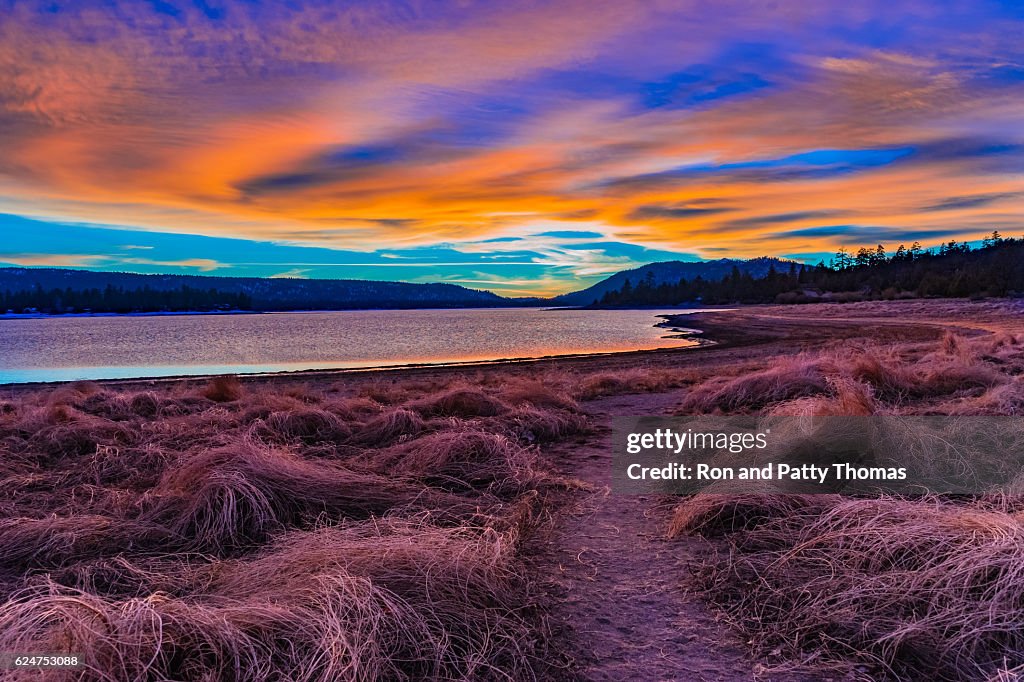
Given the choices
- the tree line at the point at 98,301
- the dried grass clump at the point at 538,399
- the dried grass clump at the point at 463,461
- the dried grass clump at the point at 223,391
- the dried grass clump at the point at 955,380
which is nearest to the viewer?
the dried grass clump at the point at 463,461

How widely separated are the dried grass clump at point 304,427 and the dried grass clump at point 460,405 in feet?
5.58

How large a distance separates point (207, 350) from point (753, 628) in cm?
4675

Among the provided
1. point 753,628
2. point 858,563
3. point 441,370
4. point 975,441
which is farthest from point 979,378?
point 441,370

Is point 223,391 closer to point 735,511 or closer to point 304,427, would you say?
point 304,427

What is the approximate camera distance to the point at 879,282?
107250mm

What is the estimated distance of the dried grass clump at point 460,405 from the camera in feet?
34.1

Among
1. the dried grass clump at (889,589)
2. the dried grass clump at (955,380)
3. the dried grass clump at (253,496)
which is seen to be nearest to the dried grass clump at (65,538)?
the dried grass clump at (253,496)

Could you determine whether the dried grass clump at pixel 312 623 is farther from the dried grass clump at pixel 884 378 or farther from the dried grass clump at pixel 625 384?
the dried grass clump at pixel 625 384

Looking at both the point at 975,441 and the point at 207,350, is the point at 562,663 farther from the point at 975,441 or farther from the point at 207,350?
the point at 207,350

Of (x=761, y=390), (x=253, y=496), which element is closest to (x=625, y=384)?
(x=761, y=390)

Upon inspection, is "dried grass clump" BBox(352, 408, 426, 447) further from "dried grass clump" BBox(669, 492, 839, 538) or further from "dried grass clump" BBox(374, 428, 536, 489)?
"dried grass clump" BBox(669, 492, 839, 538)

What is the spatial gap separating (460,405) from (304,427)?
9.02 ft

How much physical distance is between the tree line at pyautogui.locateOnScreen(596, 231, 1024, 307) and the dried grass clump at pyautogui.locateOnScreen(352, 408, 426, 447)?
8458cm

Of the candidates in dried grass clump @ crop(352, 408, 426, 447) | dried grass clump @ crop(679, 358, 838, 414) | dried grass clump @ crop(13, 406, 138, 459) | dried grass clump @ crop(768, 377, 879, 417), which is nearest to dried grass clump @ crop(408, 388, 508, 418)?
dried grass clump @ crop(352, 408, 426, 447)
